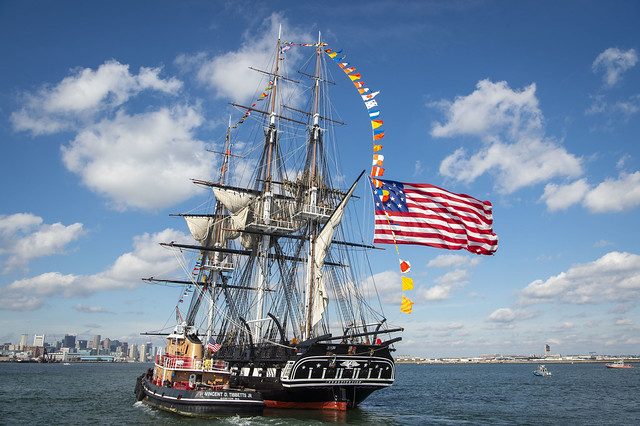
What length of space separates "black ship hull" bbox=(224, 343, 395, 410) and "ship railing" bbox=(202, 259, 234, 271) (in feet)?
87.7

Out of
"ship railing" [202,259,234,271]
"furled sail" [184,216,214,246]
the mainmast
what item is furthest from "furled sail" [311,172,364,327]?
"furled sail" [184,216,214,246]

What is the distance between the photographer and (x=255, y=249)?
5328 centimetres

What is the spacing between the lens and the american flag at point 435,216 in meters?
28.2

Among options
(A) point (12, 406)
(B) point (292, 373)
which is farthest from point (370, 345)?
(A) point (12, 406)

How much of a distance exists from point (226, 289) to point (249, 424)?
36.9 meters

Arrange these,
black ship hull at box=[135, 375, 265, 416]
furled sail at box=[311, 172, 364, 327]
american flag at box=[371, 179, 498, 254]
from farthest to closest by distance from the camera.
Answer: furled sail at box=[311, 172, 364, 327] → black ship hull at box=[135, 375, 265, 416] → american flag at box=[371, 179, 498, 254]

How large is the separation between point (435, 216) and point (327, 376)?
1259 cm

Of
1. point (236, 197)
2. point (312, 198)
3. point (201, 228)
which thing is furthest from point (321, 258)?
point (201, 228)

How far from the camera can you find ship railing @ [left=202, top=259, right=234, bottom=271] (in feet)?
199

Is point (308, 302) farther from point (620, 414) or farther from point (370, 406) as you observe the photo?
point (620, 414)

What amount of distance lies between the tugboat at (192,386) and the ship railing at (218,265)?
2173 cm

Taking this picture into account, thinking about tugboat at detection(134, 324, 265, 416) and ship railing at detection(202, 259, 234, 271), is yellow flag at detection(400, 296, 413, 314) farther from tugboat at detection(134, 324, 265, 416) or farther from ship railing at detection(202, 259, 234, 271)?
ship railing at detection(202, 259, 234, 271)

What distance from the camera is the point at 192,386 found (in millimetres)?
32625

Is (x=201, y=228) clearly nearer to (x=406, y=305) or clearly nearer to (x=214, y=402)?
(x=214, y=402)
